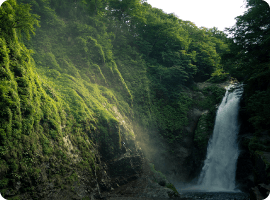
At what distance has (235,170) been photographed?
52.2ft

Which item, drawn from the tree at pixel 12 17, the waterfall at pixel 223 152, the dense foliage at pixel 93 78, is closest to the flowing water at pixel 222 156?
the waterfall at pixel 223 152

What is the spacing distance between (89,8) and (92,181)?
70.4 feet

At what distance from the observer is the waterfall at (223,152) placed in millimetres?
16156

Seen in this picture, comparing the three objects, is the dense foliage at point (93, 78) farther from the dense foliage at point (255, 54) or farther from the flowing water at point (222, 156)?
the flowing water at point (222, 156)

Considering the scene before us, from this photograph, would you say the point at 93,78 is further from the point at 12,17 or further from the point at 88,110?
the point at 12,17

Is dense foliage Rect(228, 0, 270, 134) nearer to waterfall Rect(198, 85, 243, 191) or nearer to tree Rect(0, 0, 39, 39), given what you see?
waterfall Rect(198, 85, 243, 191)

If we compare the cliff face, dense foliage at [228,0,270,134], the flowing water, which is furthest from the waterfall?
dense foliage at [228,0,270,134]

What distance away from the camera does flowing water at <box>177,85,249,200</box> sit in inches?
621

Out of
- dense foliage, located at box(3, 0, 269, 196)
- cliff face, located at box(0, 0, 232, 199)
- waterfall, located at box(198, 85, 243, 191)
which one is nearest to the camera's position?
cliff face, located at box(0, 0, 232, 199)

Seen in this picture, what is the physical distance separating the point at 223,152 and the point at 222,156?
446mm

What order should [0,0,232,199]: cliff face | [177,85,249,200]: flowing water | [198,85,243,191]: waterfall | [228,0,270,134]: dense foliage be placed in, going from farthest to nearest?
1. [198,85,243,191]: waterfall
2. [177,85,249,200]: flowing water
3. [228,0,270,134]: dense foliage
4. [0,0,232,199]: cliff face

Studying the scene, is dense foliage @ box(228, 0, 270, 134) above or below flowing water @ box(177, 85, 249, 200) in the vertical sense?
above

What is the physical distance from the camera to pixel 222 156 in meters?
17.2

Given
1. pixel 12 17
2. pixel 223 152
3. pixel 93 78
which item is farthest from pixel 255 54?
pixel 12 17
